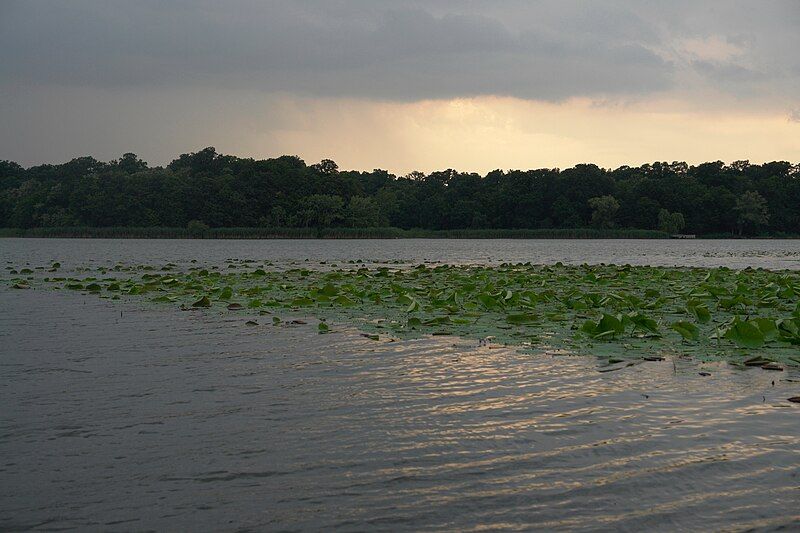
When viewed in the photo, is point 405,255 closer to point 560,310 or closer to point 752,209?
point 560,310

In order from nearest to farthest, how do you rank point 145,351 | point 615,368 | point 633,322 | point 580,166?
point 615,368
point 145,351
point 633,322
point 580,166

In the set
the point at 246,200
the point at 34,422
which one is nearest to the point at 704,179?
the point at 246,200

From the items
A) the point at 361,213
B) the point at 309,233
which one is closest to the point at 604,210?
the point at 361,213

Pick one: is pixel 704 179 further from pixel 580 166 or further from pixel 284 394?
pixel 284 394

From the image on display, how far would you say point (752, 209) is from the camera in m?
118

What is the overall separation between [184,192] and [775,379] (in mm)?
112393

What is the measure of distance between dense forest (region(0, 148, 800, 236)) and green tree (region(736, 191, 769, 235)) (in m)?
0.16

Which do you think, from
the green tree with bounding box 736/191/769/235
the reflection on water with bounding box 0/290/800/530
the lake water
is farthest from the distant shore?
the reflection on water with bounding box 0/290/800/530

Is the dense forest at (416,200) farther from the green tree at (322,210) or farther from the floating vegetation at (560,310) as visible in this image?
the floating vegetation at (560,310)

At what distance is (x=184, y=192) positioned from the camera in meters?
113

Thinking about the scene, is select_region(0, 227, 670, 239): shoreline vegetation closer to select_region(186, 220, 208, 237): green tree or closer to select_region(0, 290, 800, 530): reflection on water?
select_region(186, 220, 208, 237): green tree

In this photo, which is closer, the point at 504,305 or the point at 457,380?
the point at 457,380

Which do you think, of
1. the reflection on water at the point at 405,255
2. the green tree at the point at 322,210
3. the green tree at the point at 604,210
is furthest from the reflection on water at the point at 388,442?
the green tree at the point at 604,210

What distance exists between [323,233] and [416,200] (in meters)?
27.2
